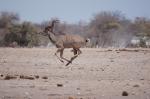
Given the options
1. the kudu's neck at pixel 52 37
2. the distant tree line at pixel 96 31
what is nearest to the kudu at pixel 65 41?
the kudu's neck at pixel 52 37

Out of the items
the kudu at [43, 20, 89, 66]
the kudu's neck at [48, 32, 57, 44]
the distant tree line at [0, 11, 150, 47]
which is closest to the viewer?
the kudu at [43, 20, 89, 66]

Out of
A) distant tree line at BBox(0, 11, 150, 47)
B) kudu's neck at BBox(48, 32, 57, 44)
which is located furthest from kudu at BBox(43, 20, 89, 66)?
distant tree line at BBox(0, 11, 150, 47)

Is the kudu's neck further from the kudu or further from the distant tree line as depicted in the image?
the distant tree line

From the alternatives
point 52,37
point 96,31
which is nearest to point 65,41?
point 52,37

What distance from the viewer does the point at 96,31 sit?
2562 inches

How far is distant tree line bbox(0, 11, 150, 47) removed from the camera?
173 feet

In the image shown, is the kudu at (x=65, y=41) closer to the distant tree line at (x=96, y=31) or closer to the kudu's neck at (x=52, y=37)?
the kudu's neck at (x=52, y=37)

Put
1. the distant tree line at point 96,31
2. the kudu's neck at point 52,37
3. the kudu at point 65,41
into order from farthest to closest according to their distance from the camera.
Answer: the distant tree line at point 96,31, the kudu's neck at point 52,37, the kudu at point 65,41

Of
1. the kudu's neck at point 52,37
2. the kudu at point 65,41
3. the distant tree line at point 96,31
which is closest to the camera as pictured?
the kudu at point 65,41

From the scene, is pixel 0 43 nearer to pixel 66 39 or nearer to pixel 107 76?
pixel 66 39

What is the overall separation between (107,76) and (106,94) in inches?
196

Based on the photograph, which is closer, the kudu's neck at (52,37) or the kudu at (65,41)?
the kudu at (65,41)

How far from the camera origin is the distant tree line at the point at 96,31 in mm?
52656

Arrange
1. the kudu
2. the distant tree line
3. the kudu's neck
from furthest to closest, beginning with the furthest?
the distant tree line, the kudu's neck, the kudu
